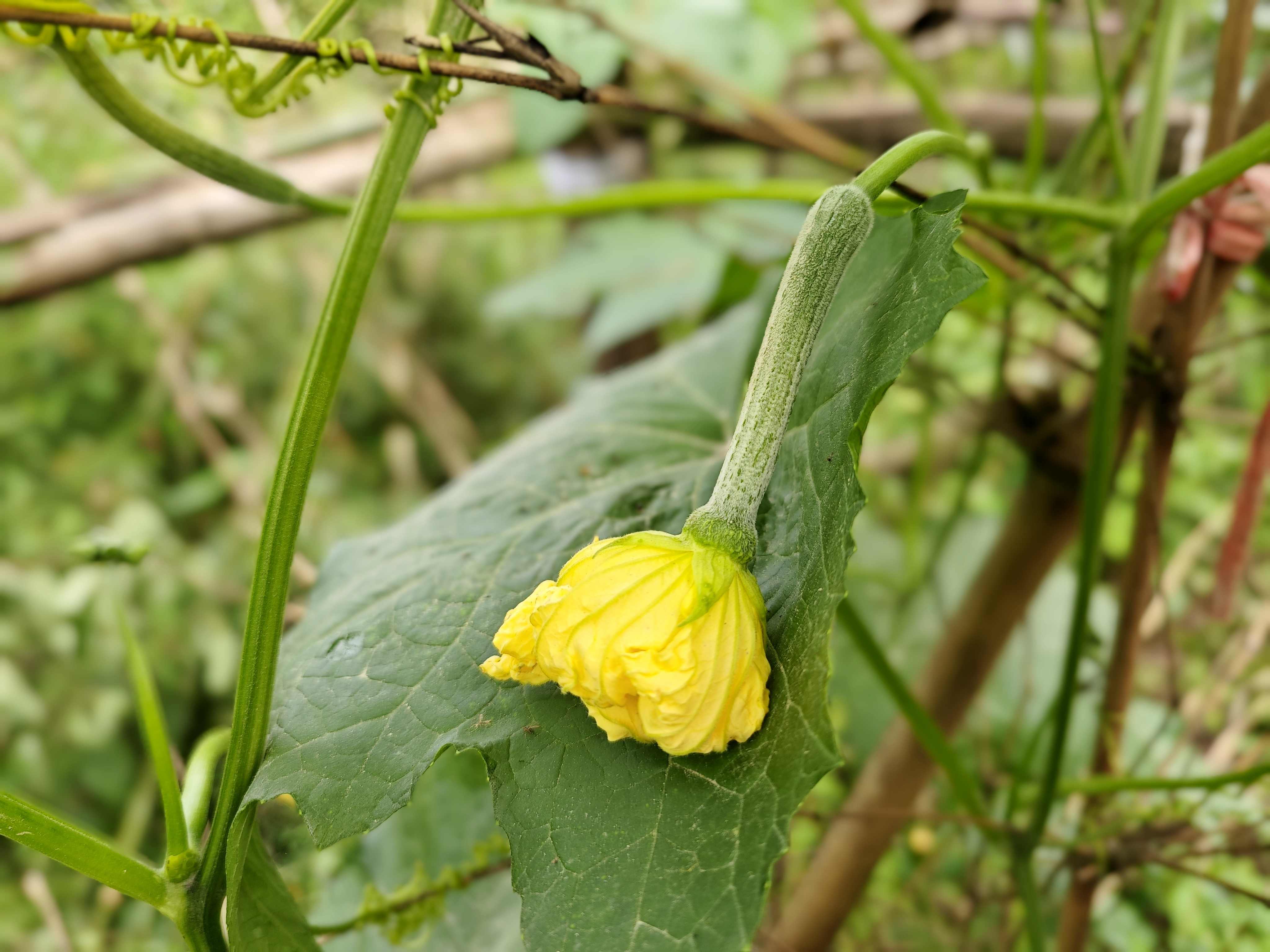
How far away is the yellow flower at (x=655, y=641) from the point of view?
30cm

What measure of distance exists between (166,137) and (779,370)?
0.28m

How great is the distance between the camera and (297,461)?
0.35 m

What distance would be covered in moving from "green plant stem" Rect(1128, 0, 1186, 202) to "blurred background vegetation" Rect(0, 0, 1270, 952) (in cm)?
10

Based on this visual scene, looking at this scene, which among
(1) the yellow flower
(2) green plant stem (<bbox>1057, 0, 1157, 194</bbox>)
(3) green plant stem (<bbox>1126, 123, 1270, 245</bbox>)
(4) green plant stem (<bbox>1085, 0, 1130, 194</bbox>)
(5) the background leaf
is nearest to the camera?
(1) the yellow flower

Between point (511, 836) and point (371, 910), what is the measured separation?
0.27 metres

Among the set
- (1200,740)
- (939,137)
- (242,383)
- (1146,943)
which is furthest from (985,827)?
(242,383)

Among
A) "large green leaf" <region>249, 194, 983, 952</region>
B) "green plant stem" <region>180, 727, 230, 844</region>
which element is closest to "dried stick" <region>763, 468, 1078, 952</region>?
"large green leaf" <region>249, 194, 983, 952</region>

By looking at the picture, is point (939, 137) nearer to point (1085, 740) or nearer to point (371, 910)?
point (371, 910)

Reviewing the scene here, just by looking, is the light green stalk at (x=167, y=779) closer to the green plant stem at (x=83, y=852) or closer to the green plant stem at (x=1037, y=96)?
the green plant stem at (x=83, y=852)

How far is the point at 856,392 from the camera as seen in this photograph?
1.14 feet

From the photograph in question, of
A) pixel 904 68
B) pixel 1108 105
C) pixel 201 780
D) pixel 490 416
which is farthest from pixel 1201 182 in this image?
pixel 490 416

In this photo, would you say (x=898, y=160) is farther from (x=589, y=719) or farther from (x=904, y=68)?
(x=904, y=68)

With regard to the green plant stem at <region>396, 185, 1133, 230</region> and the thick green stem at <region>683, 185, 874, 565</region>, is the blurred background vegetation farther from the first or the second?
the thick green stem at <region>683, 185, 874, 565</region>

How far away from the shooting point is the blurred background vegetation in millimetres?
750
